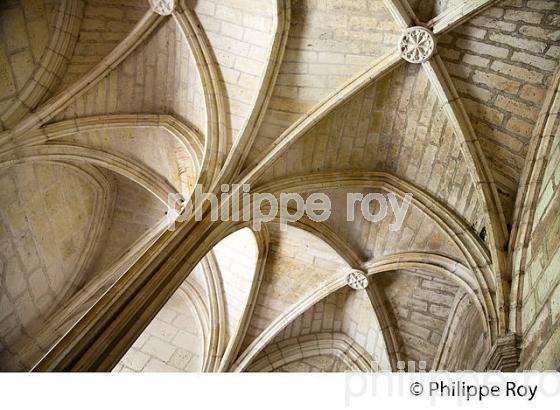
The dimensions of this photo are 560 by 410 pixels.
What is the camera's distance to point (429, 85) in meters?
7.64

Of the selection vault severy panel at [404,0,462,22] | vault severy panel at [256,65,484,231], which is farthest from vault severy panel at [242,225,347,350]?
vault severy panel at [404,0,462,22]

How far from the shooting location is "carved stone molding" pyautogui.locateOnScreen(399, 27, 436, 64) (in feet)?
23.4

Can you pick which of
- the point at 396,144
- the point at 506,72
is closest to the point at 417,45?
the point at 506,72

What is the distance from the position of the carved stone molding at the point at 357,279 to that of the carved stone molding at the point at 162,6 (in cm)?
517

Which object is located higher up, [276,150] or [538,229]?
[276,150]

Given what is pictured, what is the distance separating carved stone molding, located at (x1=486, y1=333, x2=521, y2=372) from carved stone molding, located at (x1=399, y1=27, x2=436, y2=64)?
3549mm

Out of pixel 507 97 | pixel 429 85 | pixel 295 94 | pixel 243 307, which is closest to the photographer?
pixel 507 97

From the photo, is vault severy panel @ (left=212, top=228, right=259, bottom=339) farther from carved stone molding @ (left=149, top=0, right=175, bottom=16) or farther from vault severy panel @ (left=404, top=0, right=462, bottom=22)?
vault severy panel @ (left=404, top=0, right=462, bottom=22)

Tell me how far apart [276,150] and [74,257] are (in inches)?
178

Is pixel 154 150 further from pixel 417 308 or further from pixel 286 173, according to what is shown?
pixel 417 308

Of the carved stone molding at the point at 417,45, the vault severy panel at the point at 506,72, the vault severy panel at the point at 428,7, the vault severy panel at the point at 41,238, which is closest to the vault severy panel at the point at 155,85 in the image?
the vault severy panel at the point at 41,238

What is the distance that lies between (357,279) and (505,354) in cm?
392

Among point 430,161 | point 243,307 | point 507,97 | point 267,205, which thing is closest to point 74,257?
point 243,307
